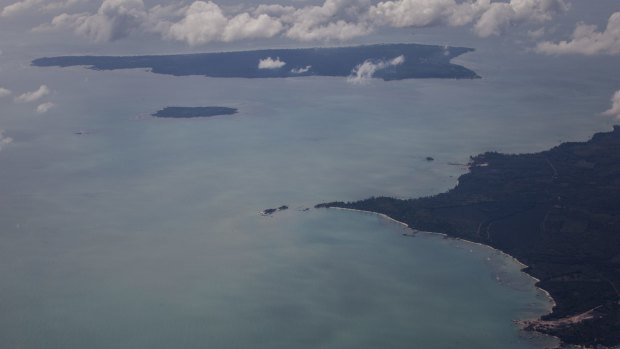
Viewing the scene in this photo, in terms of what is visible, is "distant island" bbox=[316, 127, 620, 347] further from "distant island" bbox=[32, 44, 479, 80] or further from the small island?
"distant island" bbox=[32, 44, 479, 80]

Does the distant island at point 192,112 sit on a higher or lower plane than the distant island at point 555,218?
higher

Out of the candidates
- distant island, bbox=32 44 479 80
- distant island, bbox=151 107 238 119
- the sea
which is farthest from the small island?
distant island, bbox=32 44 479 80

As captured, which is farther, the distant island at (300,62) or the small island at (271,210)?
the distant island at (300,62)

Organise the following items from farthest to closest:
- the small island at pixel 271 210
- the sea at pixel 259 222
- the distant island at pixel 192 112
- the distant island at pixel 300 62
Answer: the distant island at pixel 300 62, the distant island at pixel 192 112, the small island at pixel 271 210, the sea at pixel 259 222

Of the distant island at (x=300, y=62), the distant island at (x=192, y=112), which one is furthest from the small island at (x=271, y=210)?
the distant island at (x=300, y=62)

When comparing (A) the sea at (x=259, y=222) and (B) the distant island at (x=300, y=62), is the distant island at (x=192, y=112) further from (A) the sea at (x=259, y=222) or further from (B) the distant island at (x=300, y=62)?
(B) the distant island at (x=300, y=62)
